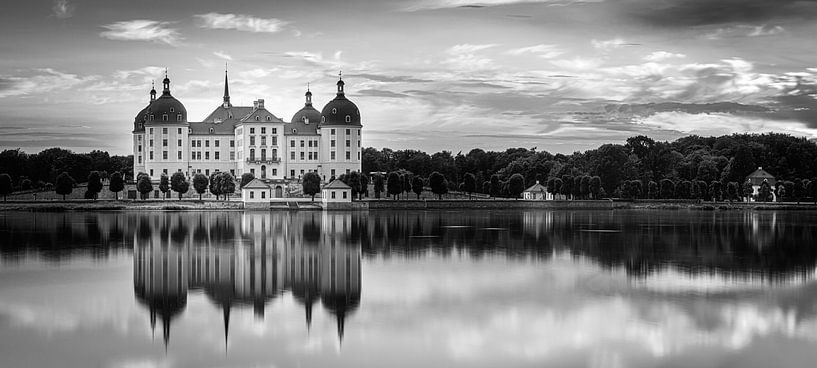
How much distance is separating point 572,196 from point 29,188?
41.6m

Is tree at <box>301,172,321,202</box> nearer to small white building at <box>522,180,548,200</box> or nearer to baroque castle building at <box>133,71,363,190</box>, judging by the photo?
baroque castle building at <box>133,71,363,190</box>

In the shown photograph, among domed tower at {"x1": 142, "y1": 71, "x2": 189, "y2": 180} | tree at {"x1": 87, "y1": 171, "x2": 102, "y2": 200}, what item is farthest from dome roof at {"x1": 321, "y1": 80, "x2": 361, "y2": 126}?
tree at {"x1": 87, "y1": 171, "x2": 102, "y2": 200}

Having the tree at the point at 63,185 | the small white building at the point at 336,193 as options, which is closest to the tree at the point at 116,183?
the tree at the point at 63,185

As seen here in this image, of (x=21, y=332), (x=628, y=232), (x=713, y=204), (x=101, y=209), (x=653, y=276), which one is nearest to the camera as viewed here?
(x=21, y=332)

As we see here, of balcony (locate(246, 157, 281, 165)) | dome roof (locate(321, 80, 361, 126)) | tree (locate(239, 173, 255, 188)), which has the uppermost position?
dome roof (locate(321, 80, 361, 126))

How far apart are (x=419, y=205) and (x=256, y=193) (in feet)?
36.9

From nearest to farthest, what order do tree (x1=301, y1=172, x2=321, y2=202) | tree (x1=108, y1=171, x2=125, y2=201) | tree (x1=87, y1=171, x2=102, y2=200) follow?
tree (x1=87, y1=171, x2=102, y2=200), tree (x1=108, y1=171, x2=125, y2=201), tree (x1=301, y1=172, x2=321, y2=202)

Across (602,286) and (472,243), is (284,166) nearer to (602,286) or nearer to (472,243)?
(472,243)

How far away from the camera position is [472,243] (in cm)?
2816

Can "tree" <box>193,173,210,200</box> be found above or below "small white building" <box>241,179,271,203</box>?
above

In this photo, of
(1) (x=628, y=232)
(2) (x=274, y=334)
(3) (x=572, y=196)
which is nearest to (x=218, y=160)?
(3) (x=572, y=196)

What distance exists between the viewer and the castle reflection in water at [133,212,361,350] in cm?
1549

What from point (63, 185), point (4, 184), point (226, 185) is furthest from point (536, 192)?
point (4, 184)

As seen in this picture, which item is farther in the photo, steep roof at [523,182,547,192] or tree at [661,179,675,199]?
steep roof at [523,182,547,192]
